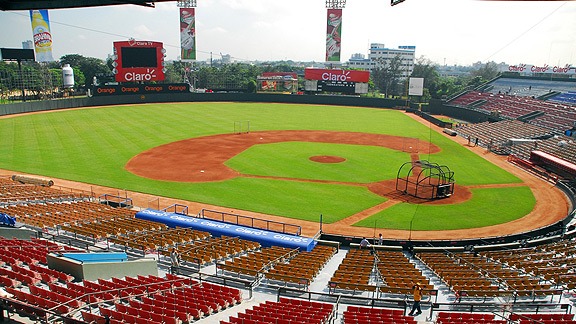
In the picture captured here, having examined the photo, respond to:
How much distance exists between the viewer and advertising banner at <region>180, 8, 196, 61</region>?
3511 inches

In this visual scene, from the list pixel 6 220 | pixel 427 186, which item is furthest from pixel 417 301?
pixel 427 186

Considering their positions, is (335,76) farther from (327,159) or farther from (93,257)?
(93,257)

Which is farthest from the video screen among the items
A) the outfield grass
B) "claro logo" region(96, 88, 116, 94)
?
the outfield grass

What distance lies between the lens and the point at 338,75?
100188mm

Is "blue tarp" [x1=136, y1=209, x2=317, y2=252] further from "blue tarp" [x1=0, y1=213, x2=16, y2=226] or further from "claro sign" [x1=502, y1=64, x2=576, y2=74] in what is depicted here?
"claro sign" [x1=502, y1=64, x2=576, y2=74]

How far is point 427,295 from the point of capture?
53.3 ft

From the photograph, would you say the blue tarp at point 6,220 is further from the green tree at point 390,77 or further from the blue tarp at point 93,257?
the green tree at point 390,77

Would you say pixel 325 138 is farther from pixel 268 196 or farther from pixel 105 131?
pixel 105 131

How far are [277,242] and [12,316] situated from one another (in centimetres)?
1313

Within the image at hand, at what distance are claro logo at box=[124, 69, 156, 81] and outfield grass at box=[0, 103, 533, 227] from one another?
8188 millimetres

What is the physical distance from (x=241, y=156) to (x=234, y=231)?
2227cm

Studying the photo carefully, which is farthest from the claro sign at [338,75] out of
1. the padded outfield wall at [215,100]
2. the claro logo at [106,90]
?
the claro logo at [106,90]

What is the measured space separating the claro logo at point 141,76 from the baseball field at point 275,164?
15.0m

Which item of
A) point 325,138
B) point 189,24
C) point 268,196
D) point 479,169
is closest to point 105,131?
point 325,138
